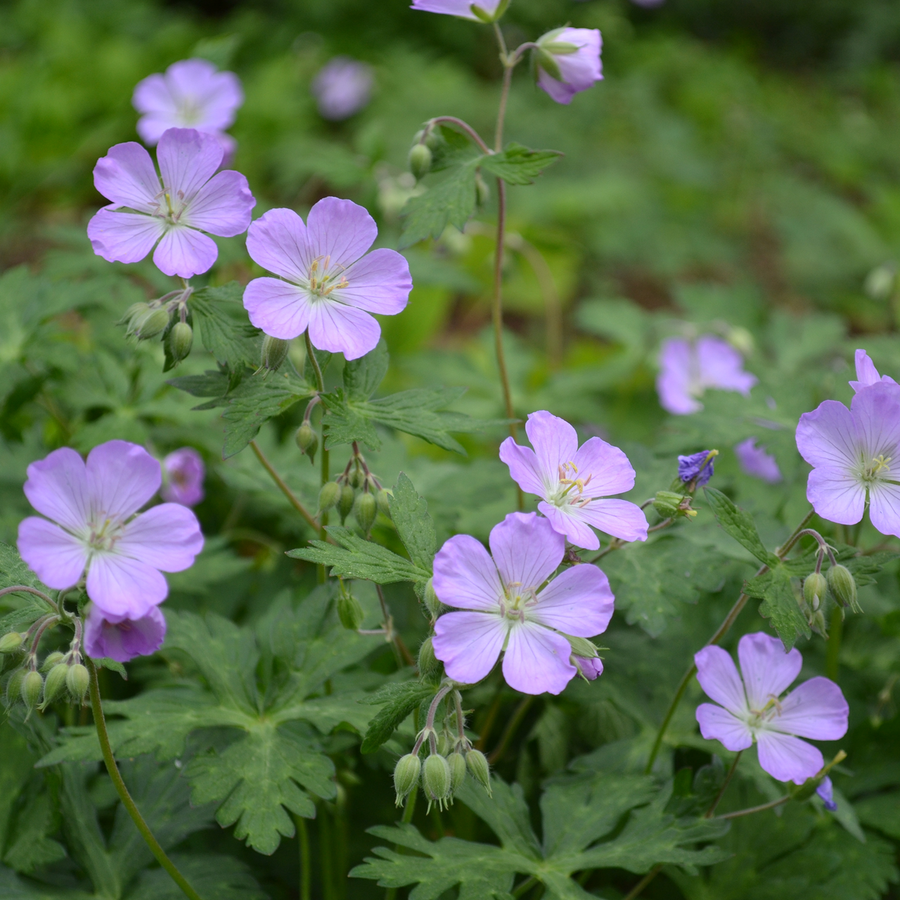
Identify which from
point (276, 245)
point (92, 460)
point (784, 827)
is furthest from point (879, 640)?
point (92, 460)

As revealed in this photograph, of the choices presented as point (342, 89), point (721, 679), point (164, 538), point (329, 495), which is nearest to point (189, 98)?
point (329, 495)

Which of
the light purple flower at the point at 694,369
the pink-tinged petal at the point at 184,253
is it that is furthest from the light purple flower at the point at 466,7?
the light purple flower at the point at 694,369

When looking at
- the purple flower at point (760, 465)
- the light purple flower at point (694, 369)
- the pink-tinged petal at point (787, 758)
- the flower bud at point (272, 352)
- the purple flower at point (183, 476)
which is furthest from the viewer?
the light purple flower at point (694, 369)

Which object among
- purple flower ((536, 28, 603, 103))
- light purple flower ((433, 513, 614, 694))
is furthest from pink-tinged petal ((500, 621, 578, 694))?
purple flower ((536, 28, 603, 103))

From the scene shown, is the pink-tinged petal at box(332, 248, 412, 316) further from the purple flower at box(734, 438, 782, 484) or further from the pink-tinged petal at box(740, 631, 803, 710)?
the purple flower at box(734, 438, 782, 484)

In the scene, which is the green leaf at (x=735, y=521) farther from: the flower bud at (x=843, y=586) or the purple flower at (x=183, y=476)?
the purple flower at (x=183, y=476)

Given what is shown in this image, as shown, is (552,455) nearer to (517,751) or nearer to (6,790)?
(517,751)
